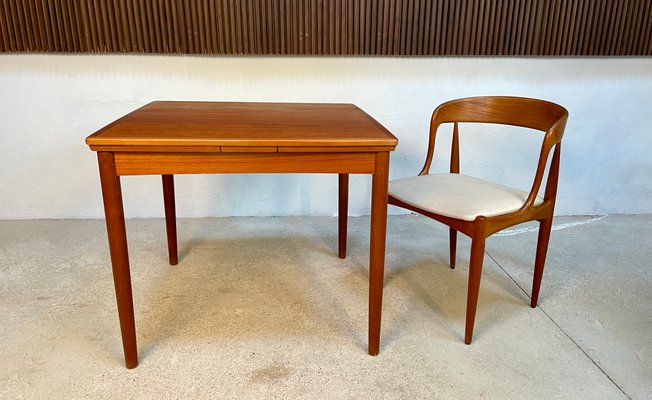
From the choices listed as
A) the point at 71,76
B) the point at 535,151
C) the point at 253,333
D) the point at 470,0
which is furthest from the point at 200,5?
the point at 535,151

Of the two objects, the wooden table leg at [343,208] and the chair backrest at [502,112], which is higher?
the chair backrest at [502,112]

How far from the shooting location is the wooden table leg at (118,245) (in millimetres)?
1264

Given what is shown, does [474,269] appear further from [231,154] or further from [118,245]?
[118,245]

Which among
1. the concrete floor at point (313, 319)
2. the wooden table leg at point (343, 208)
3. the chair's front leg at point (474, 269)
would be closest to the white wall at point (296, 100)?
the concrete floor at point (313, 319)

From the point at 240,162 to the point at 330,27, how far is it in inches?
A: 55.8

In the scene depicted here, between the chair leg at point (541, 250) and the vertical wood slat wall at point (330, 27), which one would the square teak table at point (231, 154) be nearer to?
the chair leg at point (541, 250)

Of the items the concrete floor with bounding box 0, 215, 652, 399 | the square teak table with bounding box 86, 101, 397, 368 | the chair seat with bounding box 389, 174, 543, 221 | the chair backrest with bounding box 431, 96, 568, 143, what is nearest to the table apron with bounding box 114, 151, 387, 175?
the square teak table with bounding box 86, 101, 397, 368

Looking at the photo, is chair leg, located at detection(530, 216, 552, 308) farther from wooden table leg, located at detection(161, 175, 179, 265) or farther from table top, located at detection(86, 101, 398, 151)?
wooden table leg, located at detection(161, 175, 179, 265)

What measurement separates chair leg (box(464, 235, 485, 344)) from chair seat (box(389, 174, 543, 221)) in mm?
86

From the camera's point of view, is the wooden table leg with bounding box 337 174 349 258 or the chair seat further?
the wooden table leg with bounding box 337 174 349 258

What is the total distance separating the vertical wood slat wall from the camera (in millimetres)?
2348

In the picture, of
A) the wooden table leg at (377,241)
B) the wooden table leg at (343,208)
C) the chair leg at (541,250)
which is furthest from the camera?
the wooden table leg at (343,208)

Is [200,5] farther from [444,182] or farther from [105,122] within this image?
[444,182]

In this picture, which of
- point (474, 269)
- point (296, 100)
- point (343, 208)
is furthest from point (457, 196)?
point (296, 100)
